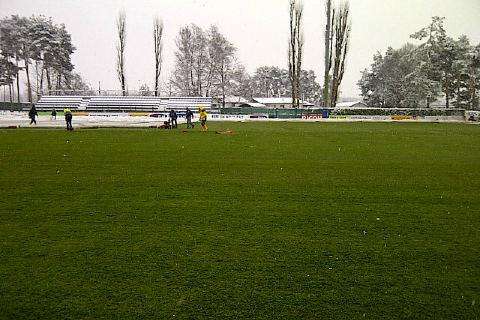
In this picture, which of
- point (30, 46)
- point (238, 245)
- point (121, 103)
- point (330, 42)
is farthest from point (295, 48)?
point (238, 245)

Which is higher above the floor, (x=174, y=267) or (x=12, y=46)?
(x=12, y=46)

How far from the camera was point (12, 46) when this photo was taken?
61.3 meters

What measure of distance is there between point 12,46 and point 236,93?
37821 mm

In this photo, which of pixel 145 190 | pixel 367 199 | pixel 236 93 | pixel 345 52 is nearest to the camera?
pixel 367 199

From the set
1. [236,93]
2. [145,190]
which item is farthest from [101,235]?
[236,93]

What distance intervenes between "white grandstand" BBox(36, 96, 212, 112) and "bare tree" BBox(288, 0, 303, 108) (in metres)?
10.8

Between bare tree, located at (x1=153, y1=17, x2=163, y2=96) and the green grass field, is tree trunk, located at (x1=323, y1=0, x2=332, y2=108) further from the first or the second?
the green grass field

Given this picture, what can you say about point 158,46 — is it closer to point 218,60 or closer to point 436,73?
point 218,60

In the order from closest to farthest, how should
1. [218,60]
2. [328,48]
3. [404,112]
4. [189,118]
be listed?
[189,118] → [404,112] → [328,48] → [218,60]

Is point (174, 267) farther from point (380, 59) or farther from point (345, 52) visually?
point (380, 59)

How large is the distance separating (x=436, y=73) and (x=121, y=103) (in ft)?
129

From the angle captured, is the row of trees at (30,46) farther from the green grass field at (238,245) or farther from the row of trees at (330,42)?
the green grass field at (238,245)

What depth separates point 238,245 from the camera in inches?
167

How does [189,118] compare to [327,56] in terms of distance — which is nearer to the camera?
[189,118]
